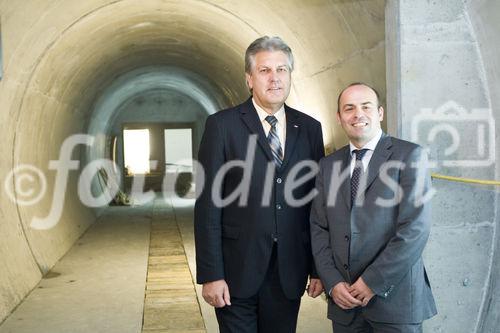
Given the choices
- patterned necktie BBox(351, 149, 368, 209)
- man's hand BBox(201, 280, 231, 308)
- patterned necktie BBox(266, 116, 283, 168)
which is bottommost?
man's hand BBox(201, 280, 231, 308)

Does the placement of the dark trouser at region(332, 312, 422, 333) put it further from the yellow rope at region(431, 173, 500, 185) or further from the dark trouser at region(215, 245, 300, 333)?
the yellow rope at region(431, 173, 500, 185)

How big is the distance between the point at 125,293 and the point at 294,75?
2872 mm

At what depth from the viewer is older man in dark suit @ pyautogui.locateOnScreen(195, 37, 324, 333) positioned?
2.88 m

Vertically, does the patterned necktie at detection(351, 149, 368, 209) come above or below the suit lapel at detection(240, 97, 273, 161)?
below

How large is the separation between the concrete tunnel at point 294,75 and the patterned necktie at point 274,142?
1.00 m

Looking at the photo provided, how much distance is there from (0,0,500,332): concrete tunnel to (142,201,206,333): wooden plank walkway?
4.11ft

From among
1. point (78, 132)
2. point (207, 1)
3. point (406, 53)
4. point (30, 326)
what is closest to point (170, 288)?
point (30, 326)

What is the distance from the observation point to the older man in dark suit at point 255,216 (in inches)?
113

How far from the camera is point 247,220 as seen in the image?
292cm

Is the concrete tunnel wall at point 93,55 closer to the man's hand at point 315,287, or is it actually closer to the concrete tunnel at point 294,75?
the concrete tunnel at point 294,75

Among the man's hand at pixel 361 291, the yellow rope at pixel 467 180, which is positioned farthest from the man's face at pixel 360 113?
the yellow rope at pixel 467 180

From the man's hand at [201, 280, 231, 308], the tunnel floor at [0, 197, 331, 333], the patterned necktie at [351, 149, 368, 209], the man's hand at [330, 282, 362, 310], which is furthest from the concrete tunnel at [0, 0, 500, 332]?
the man's hand at [201, 280, 231, 308]

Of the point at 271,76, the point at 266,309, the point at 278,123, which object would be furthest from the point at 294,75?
the point at 266,309

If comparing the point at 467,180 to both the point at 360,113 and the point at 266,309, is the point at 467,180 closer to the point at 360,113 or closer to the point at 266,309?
the point at 360,113
